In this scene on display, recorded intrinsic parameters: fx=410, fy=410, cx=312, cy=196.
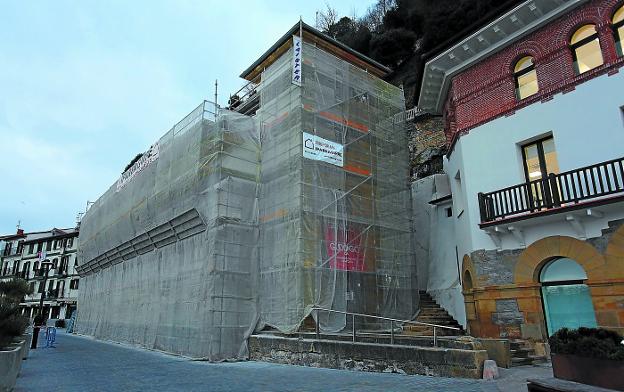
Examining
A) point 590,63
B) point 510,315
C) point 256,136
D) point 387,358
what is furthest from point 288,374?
point 590,63

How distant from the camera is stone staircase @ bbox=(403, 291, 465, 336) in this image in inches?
A: 570

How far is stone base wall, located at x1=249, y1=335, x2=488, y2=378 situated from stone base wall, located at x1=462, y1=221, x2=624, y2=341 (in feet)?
11.4

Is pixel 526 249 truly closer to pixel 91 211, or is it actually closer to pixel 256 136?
pixel 256 136

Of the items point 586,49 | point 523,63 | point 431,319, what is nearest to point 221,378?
point 431,319

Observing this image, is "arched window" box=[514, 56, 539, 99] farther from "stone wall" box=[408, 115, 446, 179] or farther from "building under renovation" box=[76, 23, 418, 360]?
"stone wall" box=[408, 115, 446, 179]

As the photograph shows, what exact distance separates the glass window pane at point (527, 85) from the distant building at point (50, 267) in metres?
49.7

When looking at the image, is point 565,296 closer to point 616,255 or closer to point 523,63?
point 616,255

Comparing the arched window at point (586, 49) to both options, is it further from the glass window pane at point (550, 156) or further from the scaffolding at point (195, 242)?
the scaffolding at point (195, 242)

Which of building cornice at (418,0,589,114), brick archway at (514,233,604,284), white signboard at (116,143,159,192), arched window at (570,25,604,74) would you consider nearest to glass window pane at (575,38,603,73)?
arched window at (570,25,604,74)

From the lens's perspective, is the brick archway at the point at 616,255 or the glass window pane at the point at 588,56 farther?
the glass window pane at the point at 588,56

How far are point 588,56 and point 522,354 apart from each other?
7.96 metres

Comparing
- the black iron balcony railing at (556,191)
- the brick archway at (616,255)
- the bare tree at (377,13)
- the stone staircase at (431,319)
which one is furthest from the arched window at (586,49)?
the bare tree at (377,13)

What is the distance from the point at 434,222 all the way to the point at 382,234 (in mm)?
3799

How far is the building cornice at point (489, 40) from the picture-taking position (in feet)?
37.9
